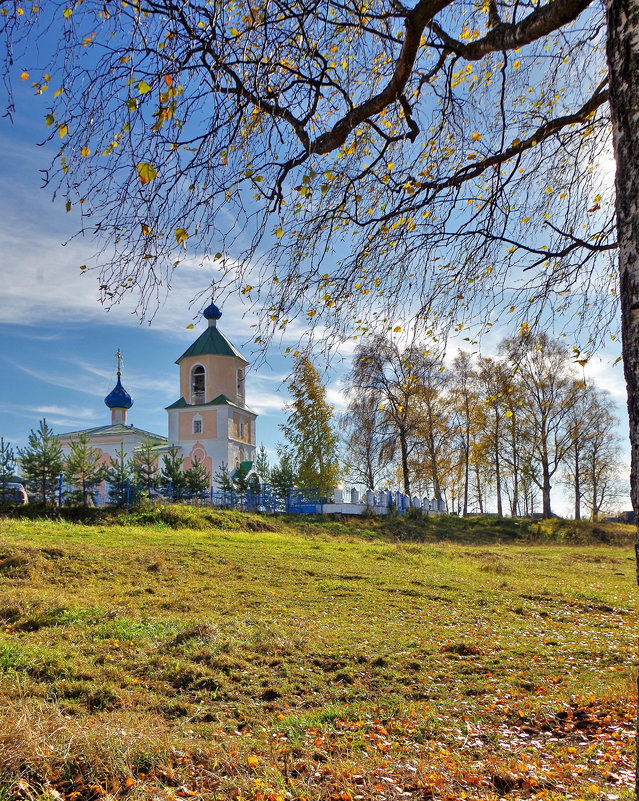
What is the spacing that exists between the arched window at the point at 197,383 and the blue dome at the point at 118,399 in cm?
1007

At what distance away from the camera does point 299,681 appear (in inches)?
236

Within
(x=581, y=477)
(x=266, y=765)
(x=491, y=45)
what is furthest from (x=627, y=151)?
(x=581, y=477)

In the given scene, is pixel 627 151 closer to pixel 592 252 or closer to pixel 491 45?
pixel 491 45

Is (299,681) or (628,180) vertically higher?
(628,180)

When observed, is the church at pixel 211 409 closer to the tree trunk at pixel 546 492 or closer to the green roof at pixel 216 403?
the green roof at pixel 216 403

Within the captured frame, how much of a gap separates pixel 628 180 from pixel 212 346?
34871 mm

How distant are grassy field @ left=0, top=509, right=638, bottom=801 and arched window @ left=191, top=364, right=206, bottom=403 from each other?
76.4ft

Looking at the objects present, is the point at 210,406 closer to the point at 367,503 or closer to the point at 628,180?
the point at 367,503

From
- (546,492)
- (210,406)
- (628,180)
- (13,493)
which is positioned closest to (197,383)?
(210,406)

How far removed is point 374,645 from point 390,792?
12.9 ft

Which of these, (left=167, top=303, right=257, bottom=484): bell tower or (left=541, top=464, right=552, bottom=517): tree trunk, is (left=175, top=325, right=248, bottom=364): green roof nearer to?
(left=167, top=303, right=257, bottom=484): bell tower

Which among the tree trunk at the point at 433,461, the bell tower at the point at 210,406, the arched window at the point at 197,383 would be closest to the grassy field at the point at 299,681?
the bell tower at the point at 210,406

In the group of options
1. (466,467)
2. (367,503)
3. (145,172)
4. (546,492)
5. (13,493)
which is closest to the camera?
(145,172)

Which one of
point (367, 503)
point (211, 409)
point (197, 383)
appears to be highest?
point (197, 383)
